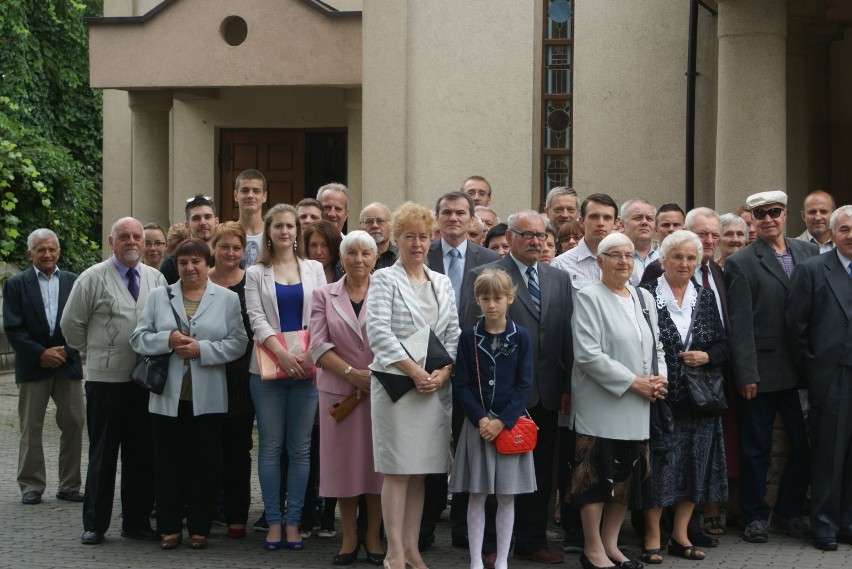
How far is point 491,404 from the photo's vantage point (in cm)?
791

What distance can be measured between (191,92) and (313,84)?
95.0 inches

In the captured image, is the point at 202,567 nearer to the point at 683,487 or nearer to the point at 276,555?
the point at 276,555

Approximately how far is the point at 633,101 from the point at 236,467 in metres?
7.48

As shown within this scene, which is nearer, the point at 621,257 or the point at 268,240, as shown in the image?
the point at 621,257

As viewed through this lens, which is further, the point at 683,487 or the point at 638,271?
the point at 638,271

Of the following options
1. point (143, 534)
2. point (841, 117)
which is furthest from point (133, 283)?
point (841, 117)

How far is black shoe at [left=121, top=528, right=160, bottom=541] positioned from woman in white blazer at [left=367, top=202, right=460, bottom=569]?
1914 millimetres

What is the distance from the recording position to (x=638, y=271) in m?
9.29

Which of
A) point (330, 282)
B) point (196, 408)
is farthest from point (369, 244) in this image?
point (196, 408)

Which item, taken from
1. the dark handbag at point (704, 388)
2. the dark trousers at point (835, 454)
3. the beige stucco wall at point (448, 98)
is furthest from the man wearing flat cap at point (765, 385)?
the beige stucco wall at point (448, 98)

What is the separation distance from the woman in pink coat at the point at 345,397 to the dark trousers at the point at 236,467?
39.1 inches

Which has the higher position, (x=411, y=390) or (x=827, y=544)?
(x=411, y=390)

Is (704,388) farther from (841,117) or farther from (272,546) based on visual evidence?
(841,117)

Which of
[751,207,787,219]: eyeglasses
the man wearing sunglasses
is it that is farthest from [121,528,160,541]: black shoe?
[751,207,787,219]: eyeglasses
